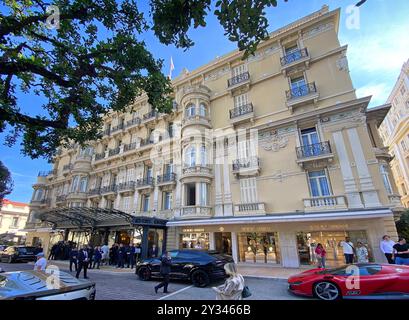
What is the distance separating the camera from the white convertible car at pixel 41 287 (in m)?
3.75

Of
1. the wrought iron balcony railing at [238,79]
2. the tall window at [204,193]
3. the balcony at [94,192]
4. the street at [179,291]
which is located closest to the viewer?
the street at [179,291]

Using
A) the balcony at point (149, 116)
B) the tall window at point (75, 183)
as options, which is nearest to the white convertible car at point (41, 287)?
the balcony at point (149, 116)

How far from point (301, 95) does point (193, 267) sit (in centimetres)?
1408

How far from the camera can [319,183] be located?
13805 mm

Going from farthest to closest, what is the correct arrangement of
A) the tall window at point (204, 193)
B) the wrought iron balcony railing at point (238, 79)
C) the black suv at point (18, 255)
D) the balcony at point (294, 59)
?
the wrought iron balcony railing at point (238, 79) → the black suv at point (18, 255) → the tall window at point (204, 193) → the balcony at point (294, 59)

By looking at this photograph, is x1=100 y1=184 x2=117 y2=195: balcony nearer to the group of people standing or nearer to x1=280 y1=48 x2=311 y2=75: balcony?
the group of people standing

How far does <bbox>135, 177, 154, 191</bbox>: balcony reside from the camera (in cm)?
1982


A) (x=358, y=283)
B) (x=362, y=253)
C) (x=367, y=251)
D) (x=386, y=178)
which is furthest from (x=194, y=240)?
(x=386, y=178)

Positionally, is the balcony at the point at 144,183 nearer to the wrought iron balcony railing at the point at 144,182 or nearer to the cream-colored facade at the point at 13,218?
the wrought iron balcony railing at the point at 144,182

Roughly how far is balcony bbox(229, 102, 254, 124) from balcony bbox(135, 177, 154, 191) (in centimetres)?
962

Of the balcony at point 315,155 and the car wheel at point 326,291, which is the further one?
the balcony at point 315,155

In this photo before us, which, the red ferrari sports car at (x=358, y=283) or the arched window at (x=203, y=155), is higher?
the arched window at (x=203, y=155)

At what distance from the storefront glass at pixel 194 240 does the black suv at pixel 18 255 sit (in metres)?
14.3
